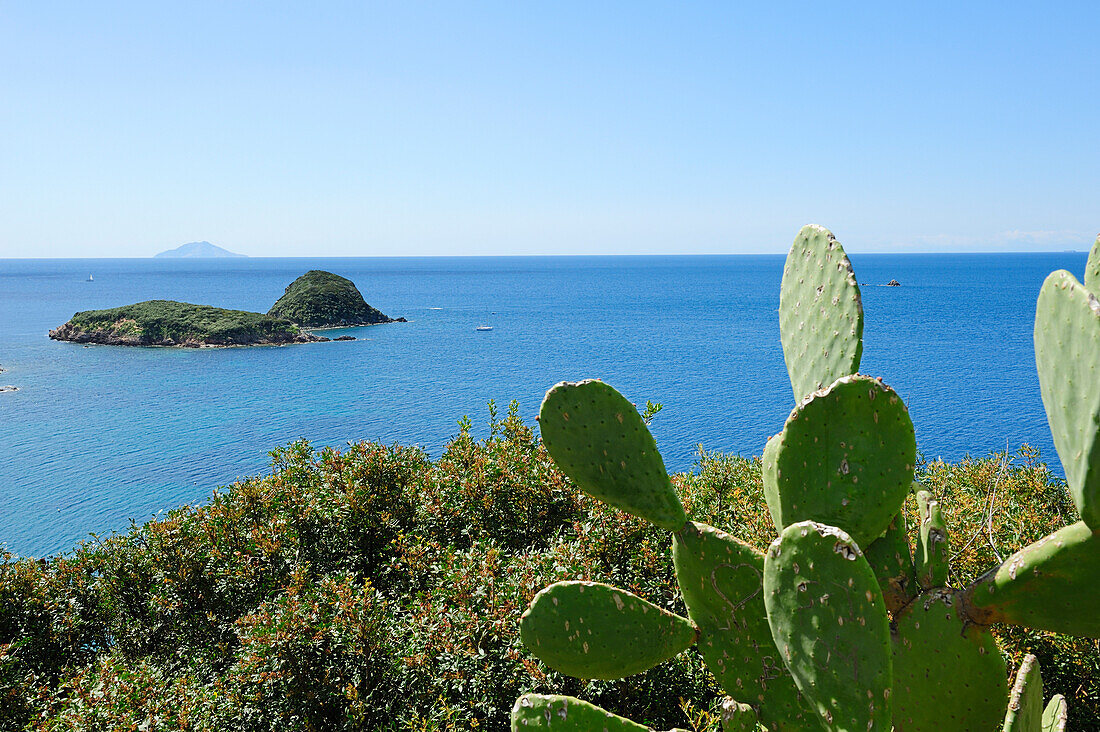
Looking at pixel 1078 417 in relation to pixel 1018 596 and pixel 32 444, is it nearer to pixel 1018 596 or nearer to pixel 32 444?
pixel 1018 596

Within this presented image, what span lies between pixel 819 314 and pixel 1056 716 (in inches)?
49.2

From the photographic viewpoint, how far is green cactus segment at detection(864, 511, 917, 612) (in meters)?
1.83

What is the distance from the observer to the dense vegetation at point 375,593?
141 inches

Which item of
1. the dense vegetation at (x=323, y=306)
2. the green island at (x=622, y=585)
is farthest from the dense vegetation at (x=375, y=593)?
the dense vegetation at (x=323, y=306)

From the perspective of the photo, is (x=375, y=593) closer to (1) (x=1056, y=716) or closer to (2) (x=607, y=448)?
(2) (x=607, y=448)

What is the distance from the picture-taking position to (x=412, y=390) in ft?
149

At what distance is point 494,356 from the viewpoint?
58625 mm

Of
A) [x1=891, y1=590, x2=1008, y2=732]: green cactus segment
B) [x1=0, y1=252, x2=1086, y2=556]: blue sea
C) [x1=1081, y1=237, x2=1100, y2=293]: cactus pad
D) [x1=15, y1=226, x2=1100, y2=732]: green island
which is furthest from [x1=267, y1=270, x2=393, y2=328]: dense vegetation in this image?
[x1=1081, y1=237, x2=1100, y2=293]: cactus pad

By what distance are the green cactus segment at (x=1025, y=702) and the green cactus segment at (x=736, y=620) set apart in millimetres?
556

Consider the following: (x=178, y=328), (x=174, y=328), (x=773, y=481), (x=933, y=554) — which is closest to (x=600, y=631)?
(x=773, y=481)

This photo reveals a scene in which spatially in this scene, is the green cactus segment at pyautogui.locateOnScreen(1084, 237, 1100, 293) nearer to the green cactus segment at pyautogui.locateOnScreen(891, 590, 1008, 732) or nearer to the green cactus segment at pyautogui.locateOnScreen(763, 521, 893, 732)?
the green cactus segment at pyautogui.locateOnScreen(891, 590, 1008, 732)

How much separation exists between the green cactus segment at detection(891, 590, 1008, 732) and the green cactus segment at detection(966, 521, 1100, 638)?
0.06 m

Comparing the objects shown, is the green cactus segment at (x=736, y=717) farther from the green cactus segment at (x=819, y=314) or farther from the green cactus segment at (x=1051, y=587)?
the green cactus segment at (x=819, y=314)

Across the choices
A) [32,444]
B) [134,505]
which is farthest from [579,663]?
[32,444]
